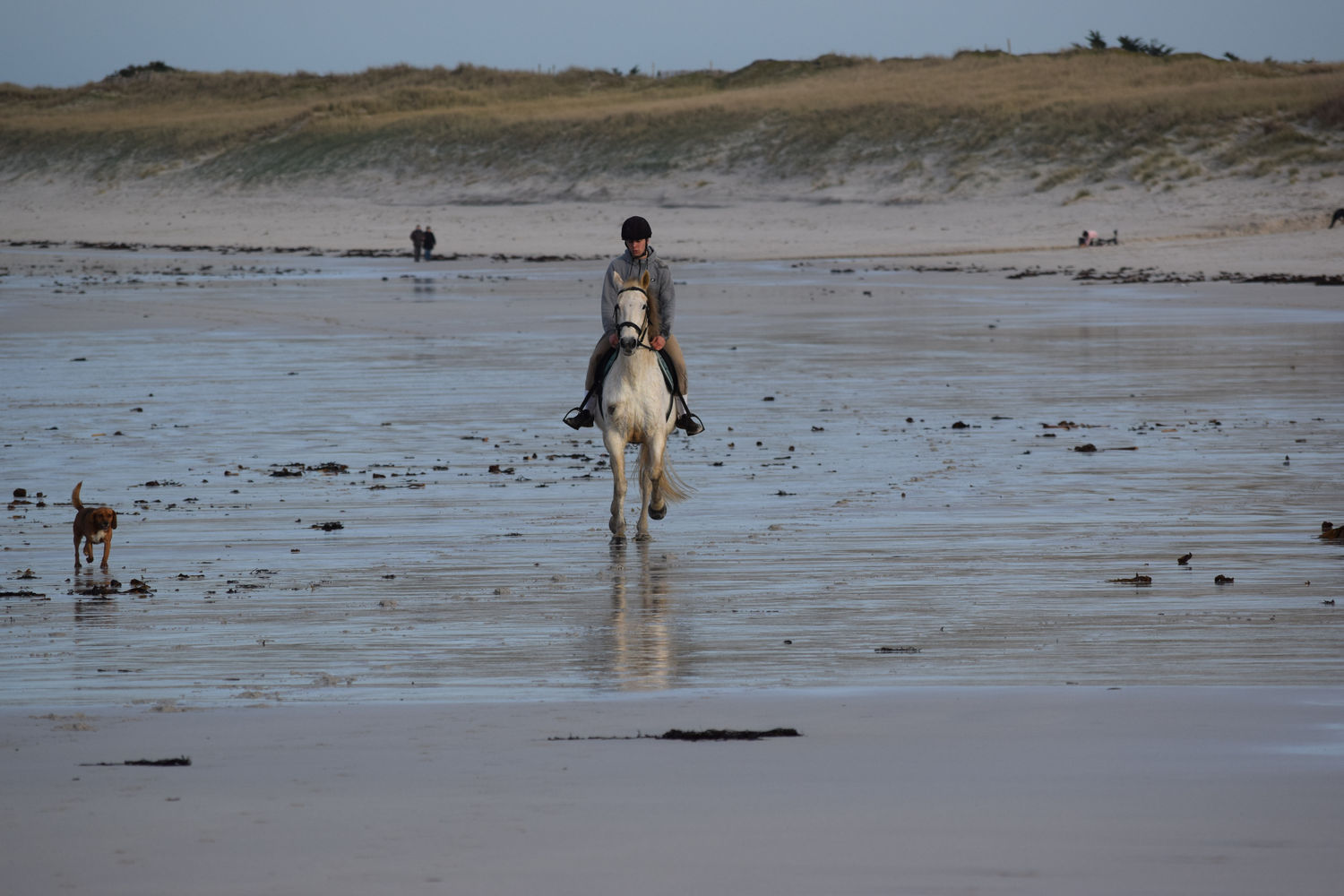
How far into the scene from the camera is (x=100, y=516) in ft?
31.8

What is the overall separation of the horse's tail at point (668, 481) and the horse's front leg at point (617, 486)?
0.51 feet

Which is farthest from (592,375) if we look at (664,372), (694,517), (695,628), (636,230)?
(695,628)

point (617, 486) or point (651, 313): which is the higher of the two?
point (651, 313)

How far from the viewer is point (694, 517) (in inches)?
467

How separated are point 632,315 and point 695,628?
2888 millimetres

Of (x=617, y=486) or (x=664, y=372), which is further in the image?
(x=664, y=372)

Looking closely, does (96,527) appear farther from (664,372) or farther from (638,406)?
(664,372)

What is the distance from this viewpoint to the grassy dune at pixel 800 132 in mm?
59344

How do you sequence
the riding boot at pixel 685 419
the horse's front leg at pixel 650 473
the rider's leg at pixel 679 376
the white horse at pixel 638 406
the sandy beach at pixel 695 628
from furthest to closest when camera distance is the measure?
the riding boot at pixel 685 419 → the rider's leg at pixel 679 376 → the horse's front leg at pixel 650 473 → the white horse at pixel 638 406 → the sandy beach at pixel 695 628

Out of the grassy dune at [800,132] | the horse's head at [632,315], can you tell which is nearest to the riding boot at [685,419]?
the horse's head at [632,315]

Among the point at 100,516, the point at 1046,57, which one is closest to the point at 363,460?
the point at 100,516

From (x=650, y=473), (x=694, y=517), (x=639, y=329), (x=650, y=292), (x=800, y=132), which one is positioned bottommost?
(x=694, y=517)

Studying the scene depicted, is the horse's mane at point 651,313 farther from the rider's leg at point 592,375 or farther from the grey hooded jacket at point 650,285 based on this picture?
the rider's leg at point 592,375

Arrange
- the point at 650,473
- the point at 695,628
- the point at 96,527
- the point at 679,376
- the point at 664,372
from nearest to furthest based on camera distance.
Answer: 1. the point at 695,628
2. the point at 96,527
3. the point at 650,473
4. the point at 664,372
5. the point at 679,376
